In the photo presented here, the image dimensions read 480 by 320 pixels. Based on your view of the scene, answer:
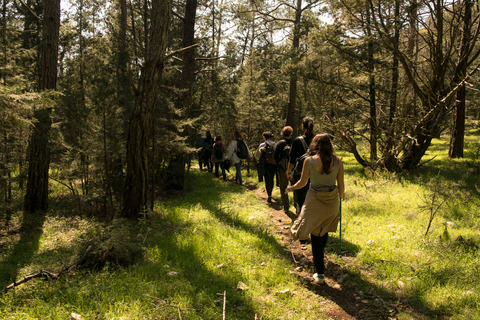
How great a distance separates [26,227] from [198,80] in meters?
14.0

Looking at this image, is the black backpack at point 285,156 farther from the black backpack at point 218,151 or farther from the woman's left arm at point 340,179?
the black backpack at point 218,151

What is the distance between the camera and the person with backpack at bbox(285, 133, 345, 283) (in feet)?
13.5

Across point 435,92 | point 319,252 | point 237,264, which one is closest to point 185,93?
point 237,264

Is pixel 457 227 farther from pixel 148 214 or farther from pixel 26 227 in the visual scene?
pixel 26 227

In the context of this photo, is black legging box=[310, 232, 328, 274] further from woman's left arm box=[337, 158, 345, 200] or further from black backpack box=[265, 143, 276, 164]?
black backpack box=[265, 143, 276, 164]

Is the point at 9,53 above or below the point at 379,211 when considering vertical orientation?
above

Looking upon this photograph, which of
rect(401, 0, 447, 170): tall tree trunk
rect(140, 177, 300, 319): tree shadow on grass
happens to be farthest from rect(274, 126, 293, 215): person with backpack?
rect(401, 0, 447, 170): tall tree trunk

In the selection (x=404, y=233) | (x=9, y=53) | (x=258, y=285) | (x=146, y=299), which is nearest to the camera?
(x=146, y=299)

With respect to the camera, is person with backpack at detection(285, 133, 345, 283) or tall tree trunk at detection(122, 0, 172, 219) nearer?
person with backpack at detection(285, 133, 345, 283)

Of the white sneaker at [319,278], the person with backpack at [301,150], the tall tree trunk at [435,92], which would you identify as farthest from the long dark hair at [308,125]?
the tall tree trunk at [435,92]

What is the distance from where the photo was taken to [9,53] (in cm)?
987

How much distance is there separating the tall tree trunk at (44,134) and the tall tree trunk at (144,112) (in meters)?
3.37

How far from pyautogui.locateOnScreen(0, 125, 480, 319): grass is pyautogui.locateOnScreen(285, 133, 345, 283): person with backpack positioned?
698mm

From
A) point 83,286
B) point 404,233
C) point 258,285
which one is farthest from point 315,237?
point 83,286
